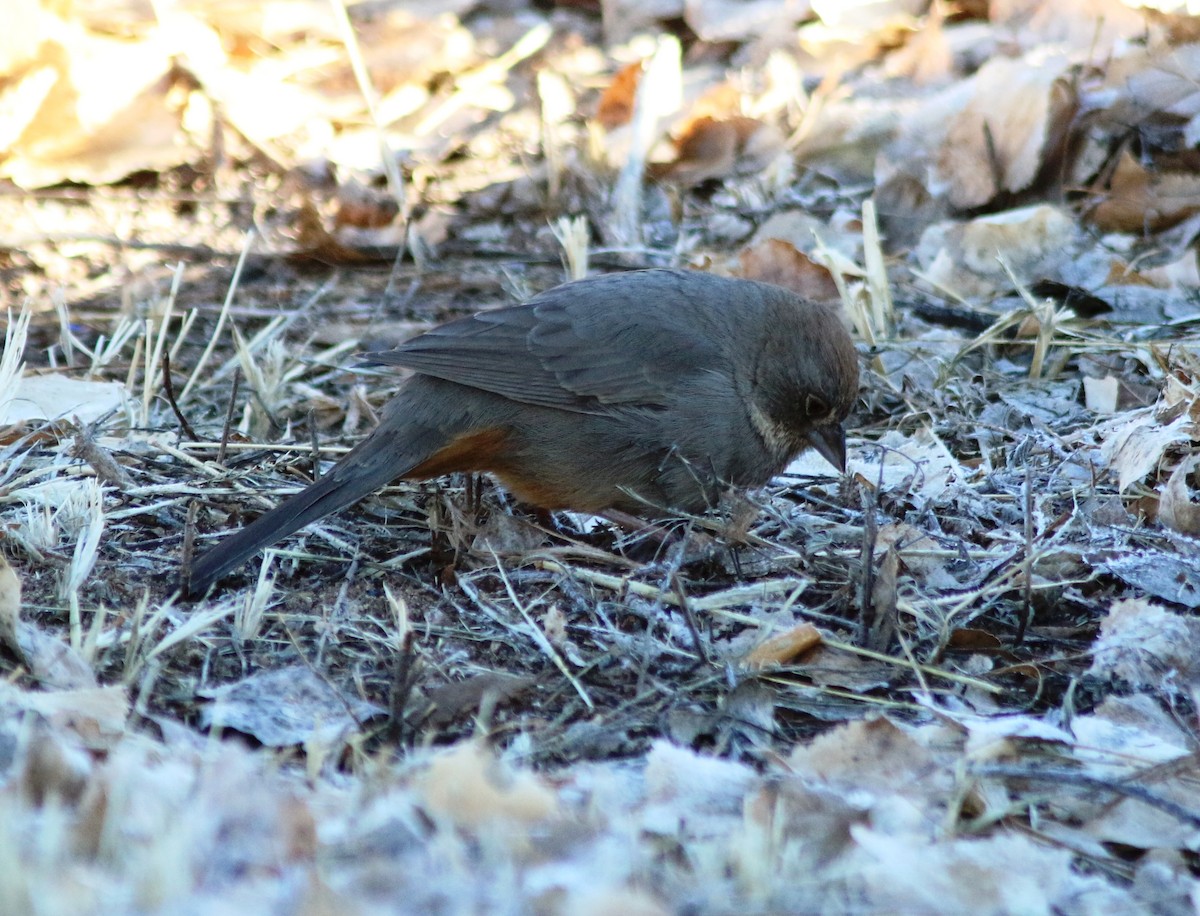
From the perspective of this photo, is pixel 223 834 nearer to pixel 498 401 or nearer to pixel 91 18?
pixel 498 401

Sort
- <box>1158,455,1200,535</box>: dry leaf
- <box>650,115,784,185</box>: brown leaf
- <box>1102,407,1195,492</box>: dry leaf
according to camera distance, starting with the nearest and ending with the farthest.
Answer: <box>1158,455,1200,535</box>: dry leaf → <box>1102,407,1195,492</box>: dry leaf → <box>650,115,784,185</box>: brown leaf

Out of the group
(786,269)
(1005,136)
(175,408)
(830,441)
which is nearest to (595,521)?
(830,441)

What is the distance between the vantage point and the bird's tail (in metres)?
3.29

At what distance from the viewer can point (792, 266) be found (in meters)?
5.33

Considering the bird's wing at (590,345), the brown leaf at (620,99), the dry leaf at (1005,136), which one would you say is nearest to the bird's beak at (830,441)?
the bird's wing at (590,345)

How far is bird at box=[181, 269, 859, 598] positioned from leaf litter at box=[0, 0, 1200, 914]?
16cm

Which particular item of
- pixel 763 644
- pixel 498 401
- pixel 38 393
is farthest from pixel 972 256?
pixel 38 393

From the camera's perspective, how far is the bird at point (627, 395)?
405 cm

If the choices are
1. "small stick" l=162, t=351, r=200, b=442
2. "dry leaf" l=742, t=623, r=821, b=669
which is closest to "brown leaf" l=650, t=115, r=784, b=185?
"small stick" l=162, t=351, r=200, b=442

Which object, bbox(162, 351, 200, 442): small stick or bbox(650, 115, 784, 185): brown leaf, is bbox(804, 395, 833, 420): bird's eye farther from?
bbox(650, 115, 784, 185): brown leaf

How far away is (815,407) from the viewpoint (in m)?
4.20

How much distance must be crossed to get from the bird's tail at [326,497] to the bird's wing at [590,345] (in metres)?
0.28

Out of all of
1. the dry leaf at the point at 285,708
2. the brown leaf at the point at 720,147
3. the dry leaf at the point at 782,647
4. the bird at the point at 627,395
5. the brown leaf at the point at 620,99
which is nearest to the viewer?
the dry leaf at the point at 285,708

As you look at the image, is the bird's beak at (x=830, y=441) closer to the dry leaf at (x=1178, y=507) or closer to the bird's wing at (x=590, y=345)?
the bird's wing at (x=590, y=345)
